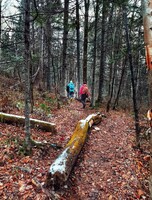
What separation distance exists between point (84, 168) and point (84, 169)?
0.05 metres

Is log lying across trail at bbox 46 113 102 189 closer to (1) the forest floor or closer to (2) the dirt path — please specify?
(1) the forest floor

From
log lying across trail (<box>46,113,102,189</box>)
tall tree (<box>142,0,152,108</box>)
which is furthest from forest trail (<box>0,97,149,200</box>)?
tall tree (<box>142,0,152,108</box>)

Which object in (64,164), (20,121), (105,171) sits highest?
(20,121)

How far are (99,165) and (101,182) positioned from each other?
2.52 feet

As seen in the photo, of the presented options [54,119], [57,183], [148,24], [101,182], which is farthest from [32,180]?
[54,119]

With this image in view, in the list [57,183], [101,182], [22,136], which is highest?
[22,136]

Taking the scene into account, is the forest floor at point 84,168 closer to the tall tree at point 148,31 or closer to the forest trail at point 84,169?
the forest trail at point 84,169

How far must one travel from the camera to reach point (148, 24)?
1568 millimetres

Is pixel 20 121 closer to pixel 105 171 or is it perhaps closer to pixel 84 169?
pixel 84 169

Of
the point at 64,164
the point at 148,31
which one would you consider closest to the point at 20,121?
the point at 64,164

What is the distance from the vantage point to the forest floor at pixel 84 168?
397 cm

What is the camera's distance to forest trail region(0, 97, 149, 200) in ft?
13.0

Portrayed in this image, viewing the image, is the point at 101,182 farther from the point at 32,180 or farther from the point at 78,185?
the point at 32,180

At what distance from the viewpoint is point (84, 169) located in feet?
16.9
